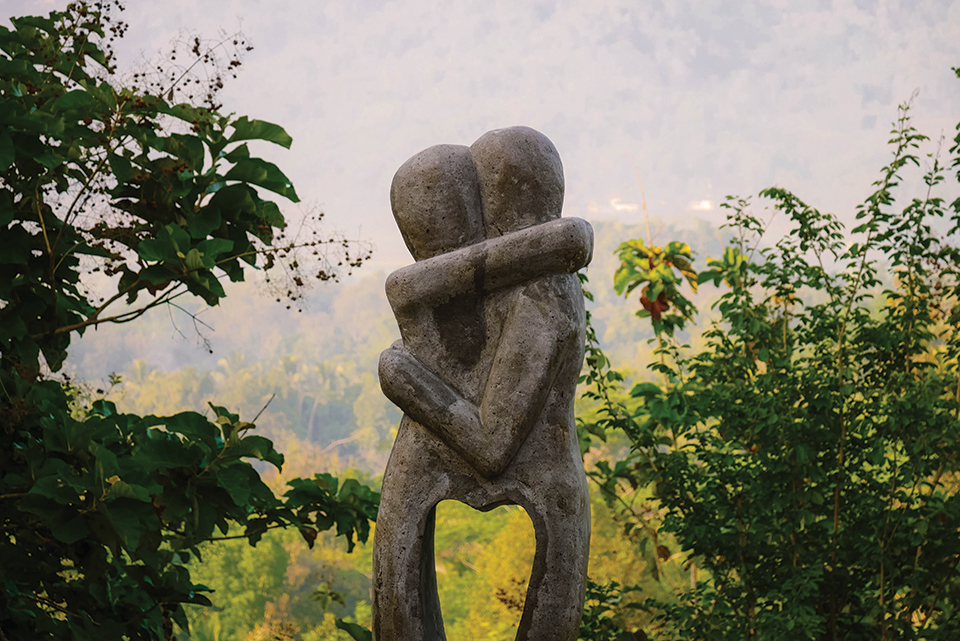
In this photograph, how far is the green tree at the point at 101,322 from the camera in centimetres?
180

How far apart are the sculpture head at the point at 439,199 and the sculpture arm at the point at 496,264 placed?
2.2 inches

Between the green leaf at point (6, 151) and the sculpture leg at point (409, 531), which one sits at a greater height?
the green leaf at point (6, 151)

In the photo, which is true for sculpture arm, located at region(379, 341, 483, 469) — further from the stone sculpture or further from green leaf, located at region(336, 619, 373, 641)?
green leaf, located at region(336, 619, 373, 641)

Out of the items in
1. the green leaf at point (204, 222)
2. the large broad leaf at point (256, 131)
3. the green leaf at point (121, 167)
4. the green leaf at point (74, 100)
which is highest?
the large broad leaf at point (256, 131)

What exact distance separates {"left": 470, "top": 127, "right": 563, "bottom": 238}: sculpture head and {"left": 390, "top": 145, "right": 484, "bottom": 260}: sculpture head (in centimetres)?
3

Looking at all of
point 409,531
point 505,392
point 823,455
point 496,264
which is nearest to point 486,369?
point 505,392

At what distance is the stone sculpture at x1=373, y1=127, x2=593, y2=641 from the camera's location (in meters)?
1.69

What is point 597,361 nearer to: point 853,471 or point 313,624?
point 853,471

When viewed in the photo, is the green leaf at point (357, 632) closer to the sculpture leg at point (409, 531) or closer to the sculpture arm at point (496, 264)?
the sculpture leg at point (409, 531)

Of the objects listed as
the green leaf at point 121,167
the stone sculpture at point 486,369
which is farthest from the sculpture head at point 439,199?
the green leaf at point 121,167

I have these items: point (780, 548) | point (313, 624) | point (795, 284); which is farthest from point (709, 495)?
point (313, 624)

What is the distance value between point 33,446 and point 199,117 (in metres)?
0.94

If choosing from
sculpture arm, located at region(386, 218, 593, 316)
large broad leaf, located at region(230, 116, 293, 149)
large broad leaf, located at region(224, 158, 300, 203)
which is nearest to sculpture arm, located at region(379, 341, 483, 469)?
sculpture arm, located at region(386, 218, 593, 316)

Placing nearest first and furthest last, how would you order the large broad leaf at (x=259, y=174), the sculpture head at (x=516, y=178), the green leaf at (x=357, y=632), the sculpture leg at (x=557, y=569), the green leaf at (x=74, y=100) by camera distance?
the sculpture leg at (x=557, y=569)
the sculpture head at (x=516, y=178)
the green leaf at (x=74, y=100)
the large broad leaf at (x=259, y=174)
the green leaf at (x=357, y=632)
